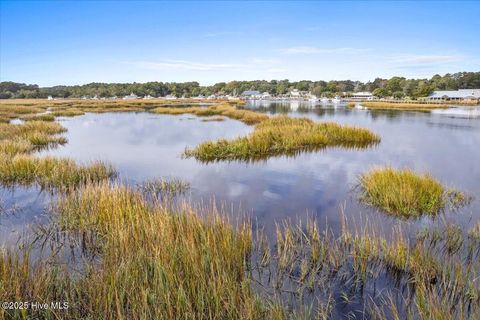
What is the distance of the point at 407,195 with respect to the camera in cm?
1072

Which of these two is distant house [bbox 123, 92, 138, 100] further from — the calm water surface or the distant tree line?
the calm water surface

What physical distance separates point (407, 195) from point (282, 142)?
13.0 meters

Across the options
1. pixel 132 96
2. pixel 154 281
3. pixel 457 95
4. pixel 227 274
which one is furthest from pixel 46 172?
pixel 132 96

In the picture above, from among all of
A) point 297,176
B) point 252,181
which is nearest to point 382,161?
point 297,176

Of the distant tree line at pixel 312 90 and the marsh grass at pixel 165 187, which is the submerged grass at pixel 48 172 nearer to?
the marsh grass at pixel 165 187

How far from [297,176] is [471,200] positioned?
24.1 feet

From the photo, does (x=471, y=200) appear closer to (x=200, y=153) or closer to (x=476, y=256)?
(x=476, y=256)

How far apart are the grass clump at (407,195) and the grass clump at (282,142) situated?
9524 millimetres

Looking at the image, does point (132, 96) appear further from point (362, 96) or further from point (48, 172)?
point (48, 172)

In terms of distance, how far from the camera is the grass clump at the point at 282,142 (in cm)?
2077

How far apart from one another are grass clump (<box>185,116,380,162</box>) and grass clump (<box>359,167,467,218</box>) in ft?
31.2

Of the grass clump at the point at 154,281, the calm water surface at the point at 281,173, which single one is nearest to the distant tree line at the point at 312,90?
the calm water surface at the point at 281,173

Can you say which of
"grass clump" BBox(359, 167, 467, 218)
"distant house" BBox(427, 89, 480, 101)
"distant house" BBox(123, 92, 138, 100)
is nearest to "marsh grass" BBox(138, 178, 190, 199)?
"grass clump" BBox(359, 167, 467, 218)

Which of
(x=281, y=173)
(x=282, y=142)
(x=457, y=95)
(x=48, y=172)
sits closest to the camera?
(x=48, y=172)
